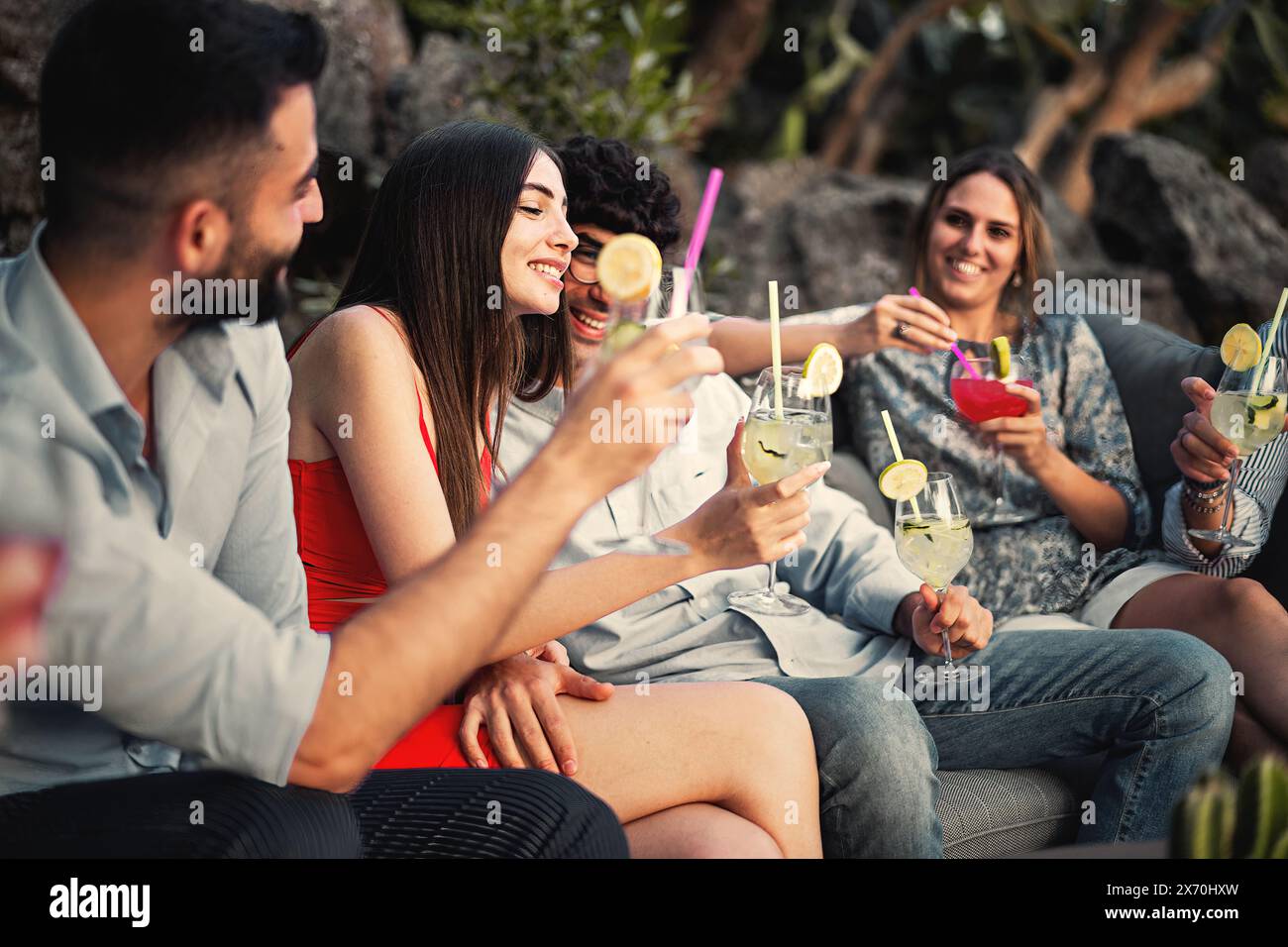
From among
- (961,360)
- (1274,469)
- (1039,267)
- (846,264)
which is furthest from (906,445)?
(846,264)

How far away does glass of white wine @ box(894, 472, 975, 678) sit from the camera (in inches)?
87.4

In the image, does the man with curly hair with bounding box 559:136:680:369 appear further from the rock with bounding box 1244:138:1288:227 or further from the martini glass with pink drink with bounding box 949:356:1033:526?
the rock with bounding box 1244:138:1288:227

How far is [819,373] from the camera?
2164mm

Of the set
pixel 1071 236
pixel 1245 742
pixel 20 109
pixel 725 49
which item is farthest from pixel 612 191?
pixel 725 49

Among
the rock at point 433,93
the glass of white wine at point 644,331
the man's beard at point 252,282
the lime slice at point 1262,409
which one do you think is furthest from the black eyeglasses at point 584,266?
the rock at point 433,93

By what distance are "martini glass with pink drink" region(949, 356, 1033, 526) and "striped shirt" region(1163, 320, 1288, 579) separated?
35cm

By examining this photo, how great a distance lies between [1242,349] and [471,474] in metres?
1.55

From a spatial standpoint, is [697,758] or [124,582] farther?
[697,758]

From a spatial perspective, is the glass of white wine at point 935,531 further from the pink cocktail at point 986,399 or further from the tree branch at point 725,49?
the tree branch at point 725,49

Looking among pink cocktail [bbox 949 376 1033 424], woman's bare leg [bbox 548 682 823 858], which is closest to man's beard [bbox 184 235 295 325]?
woman's bare leg [bbox 548 682 823 858]

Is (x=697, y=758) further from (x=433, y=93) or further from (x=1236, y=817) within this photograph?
(x=433, y=93)

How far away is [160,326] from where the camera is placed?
1.35m

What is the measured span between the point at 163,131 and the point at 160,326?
23cm

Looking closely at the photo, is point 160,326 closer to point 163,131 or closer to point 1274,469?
point 163,131
